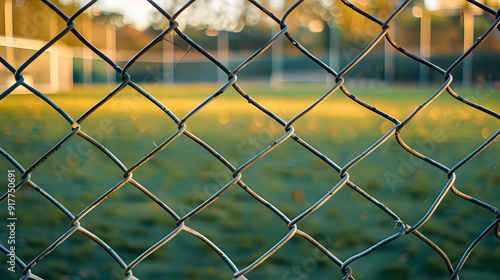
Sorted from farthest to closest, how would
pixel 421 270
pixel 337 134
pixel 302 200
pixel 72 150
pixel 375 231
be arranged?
pixel 337 134, pixel 72 150, pixel 302 200, pixel 375 231, pixel 421 270

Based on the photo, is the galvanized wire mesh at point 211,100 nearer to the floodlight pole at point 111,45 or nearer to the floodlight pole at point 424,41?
the floodlight pole at point 111,45

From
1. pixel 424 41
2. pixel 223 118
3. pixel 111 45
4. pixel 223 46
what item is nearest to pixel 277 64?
pixel 223 46

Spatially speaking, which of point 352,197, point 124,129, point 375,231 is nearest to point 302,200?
point 352,197

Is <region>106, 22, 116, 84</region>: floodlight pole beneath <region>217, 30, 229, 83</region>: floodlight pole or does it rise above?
beneath

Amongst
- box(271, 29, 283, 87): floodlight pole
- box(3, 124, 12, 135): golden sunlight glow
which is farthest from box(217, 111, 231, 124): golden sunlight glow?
box(271, 29, 283, 87): floodlight pole

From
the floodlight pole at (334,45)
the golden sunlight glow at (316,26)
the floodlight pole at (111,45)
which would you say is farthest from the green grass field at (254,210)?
the golden sunlight glow at (316,26)

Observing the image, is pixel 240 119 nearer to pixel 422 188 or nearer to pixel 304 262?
Answer: pixel 422 188

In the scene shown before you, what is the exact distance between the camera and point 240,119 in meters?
6.04

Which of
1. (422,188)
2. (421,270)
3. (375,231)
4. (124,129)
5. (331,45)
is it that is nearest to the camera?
Result: (421,270)

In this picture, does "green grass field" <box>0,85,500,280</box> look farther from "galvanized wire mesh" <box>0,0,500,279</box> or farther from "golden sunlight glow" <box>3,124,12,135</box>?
"golden sunlight glow" <box>3,124,12,135</box>

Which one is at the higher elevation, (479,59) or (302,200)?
(479,59)

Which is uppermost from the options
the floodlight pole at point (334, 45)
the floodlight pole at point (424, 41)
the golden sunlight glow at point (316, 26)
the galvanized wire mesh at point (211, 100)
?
the golden sunlight glow at point (316, 26)

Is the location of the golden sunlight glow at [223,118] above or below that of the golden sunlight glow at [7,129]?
above

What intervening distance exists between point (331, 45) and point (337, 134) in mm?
12022
